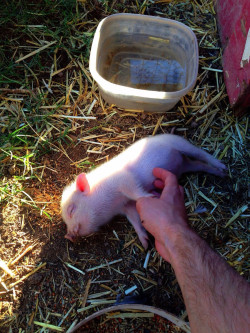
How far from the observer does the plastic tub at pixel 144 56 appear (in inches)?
106

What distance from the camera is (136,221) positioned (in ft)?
8.43

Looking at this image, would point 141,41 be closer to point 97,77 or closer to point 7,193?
point 97,77

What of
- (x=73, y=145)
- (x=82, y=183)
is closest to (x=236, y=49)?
(x=73, y=145)

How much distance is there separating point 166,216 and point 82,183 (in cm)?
77

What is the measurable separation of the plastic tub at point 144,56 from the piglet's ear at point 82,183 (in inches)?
29.1

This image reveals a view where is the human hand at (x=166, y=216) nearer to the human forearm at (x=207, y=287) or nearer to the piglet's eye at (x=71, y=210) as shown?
the human forearm at (x=207, y=287)

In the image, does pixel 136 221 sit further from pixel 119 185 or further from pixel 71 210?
pixel 71 210

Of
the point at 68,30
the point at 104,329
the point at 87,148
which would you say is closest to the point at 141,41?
the point at 68,30

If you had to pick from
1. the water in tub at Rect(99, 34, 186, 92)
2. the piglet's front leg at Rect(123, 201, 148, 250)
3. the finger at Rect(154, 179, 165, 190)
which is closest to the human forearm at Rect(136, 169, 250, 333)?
the finger at Rect(154, 179, 165, 190)

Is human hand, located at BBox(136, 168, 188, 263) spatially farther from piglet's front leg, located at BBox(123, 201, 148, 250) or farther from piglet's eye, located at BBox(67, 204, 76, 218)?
piglet's eye, located at BBox(67, 204, 76, 218)

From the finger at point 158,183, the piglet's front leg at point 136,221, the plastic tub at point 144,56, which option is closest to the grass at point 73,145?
the piglet's front leg at point 136,221

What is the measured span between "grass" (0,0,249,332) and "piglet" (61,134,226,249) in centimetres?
19

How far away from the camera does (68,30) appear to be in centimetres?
313

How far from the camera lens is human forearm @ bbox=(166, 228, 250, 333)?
4.82ft
